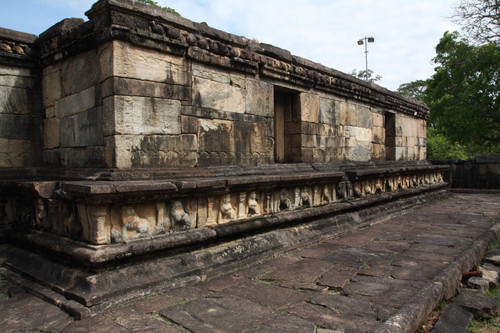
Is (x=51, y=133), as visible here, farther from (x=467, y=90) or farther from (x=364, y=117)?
(x=467, y=90)

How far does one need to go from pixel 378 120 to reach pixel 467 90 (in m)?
11.4

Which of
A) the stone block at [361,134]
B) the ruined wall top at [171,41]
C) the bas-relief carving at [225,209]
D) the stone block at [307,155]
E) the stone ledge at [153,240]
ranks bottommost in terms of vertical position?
the stone ledge at [153,240]

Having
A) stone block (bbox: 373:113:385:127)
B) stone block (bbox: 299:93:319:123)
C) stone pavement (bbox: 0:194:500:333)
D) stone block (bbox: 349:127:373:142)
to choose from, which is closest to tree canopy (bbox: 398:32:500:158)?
stone block (bbox: 373:113:385:127)

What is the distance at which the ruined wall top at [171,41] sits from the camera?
3811 mm

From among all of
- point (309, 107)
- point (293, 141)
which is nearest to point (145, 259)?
point (293, 141)

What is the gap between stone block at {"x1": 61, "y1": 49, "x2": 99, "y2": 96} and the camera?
160 inches

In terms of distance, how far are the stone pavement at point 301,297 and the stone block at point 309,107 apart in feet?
8.22

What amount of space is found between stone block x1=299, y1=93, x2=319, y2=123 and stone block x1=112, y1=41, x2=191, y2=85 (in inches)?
102

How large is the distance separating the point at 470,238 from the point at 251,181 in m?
3.33

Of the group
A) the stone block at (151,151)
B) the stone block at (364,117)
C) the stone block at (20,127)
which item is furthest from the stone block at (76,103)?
the stone block at (364,117)

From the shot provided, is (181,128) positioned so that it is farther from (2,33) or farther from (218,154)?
(2,33)

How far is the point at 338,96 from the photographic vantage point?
7.39 metres

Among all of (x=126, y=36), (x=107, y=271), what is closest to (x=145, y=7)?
(x=126, y=36)

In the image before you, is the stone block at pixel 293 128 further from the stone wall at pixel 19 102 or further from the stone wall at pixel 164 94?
the stone wall at pixel 19 102
